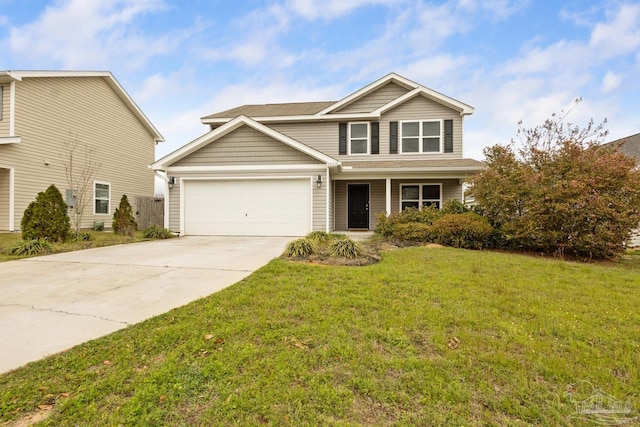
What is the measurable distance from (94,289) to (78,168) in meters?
12.2

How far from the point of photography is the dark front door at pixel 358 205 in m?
13.9

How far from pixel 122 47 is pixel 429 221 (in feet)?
52.7

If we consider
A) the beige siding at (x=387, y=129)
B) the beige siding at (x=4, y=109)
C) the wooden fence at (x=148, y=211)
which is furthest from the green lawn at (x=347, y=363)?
the wooden fence at (x=148, y=211)

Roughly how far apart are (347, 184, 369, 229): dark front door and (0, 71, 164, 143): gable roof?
40.4ft

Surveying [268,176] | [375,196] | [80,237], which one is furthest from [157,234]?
[375,196]

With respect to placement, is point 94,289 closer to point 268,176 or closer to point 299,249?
point 299,249

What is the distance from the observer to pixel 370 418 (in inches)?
75.4

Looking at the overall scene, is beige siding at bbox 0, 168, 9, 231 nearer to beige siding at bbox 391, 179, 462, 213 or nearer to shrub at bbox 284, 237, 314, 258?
shrub at bbox 284, 237, 314, 258

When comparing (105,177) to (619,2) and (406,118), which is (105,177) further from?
(619,2)

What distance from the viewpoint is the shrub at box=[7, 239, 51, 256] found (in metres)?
7.32

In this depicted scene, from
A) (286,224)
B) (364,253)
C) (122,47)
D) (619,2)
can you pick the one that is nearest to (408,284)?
(364,253)

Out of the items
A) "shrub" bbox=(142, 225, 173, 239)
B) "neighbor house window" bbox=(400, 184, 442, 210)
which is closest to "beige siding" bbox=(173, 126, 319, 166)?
"shrub" bbox=(142, 225, 173, 239)

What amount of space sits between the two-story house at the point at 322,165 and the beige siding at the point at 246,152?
0.04 metres

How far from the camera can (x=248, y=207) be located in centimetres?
1141
